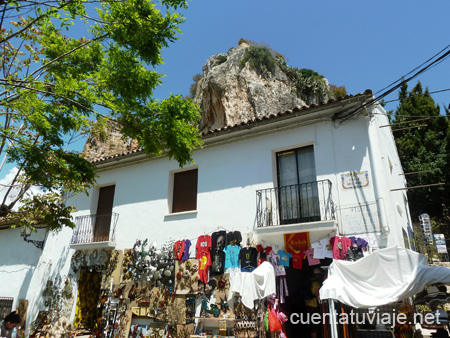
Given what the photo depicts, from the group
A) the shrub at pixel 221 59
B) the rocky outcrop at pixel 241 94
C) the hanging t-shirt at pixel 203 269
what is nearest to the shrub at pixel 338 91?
the rocky outcrop at pixel 241 94

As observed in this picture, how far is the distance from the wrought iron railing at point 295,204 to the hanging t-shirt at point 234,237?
0.65m

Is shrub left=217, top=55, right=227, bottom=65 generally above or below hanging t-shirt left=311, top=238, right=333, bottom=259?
above

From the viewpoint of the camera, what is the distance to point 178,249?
931 centimetres

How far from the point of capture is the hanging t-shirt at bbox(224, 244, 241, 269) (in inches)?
330

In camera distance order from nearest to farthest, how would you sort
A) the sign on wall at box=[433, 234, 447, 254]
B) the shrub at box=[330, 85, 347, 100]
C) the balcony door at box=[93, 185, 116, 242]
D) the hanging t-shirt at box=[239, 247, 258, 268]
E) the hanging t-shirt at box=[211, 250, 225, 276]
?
the hanging t-shirt at box=[239, 247, 258, 268] < the hanging t-shirt at box=[211, 250, 225, 276] < the balcony door at box=[93, 185, 116, 242] < the sign on wall at box=[433, 234, 447, 254] < the shrub at box=[330, 85, 347, 100]

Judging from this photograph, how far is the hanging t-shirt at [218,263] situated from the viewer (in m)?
8.48

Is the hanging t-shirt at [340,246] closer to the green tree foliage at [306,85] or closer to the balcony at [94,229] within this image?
the balcony at [94,229]

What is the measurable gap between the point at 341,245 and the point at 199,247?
382 centimetres

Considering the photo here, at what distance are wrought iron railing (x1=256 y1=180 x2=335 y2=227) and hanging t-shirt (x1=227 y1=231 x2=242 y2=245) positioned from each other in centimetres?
65

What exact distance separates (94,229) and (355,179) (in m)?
9.04

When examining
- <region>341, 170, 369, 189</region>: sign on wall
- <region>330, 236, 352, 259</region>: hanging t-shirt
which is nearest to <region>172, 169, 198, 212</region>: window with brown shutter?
<region>330, 236, 352, 259</region>: hanging t-shirt

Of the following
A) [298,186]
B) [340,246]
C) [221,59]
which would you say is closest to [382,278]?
[340,246]

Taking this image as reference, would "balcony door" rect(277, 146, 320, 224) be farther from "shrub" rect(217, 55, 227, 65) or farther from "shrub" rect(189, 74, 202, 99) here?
"shrub" rect(189, 74, 202, 99)

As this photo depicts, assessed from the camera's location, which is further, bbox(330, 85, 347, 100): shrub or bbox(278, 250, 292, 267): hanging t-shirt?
bbox(330, 85, 347, 100): shrub
